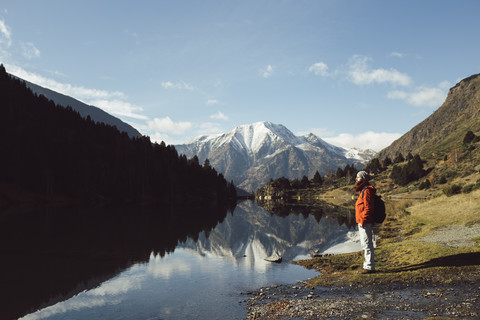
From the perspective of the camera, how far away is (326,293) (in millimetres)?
14188

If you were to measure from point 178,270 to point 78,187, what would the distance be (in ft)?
309

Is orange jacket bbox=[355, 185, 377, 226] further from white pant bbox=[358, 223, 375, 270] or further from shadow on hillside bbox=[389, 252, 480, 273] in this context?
shadow on hillside bbox=[389, 252, 480, 273]

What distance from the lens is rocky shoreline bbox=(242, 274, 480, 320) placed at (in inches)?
404

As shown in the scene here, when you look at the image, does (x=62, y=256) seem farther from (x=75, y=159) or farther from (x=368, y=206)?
(x=75, y=159)

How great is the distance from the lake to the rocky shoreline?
169 centimetres

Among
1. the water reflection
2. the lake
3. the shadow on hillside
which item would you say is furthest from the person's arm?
the water reflection

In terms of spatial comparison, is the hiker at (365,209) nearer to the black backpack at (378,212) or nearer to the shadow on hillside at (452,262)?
the black backpack at (378,212)

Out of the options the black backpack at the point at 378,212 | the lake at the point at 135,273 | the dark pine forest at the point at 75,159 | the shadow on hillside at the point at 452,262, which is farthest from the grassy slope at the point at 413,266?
the dark pine forest at the point at 75,159

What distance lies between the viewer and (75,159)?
108688mm

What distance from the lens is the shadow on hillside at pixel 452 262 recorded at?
15086 mm

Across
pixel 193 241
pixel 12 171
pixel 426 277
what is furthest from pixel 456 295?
pixel 12 171

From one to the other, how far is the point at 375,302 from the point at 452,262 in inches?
264

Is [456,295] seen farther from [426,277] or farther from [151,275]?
[151,275]

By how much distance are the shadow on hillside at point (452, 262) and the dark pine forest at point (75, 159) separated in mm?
102523
